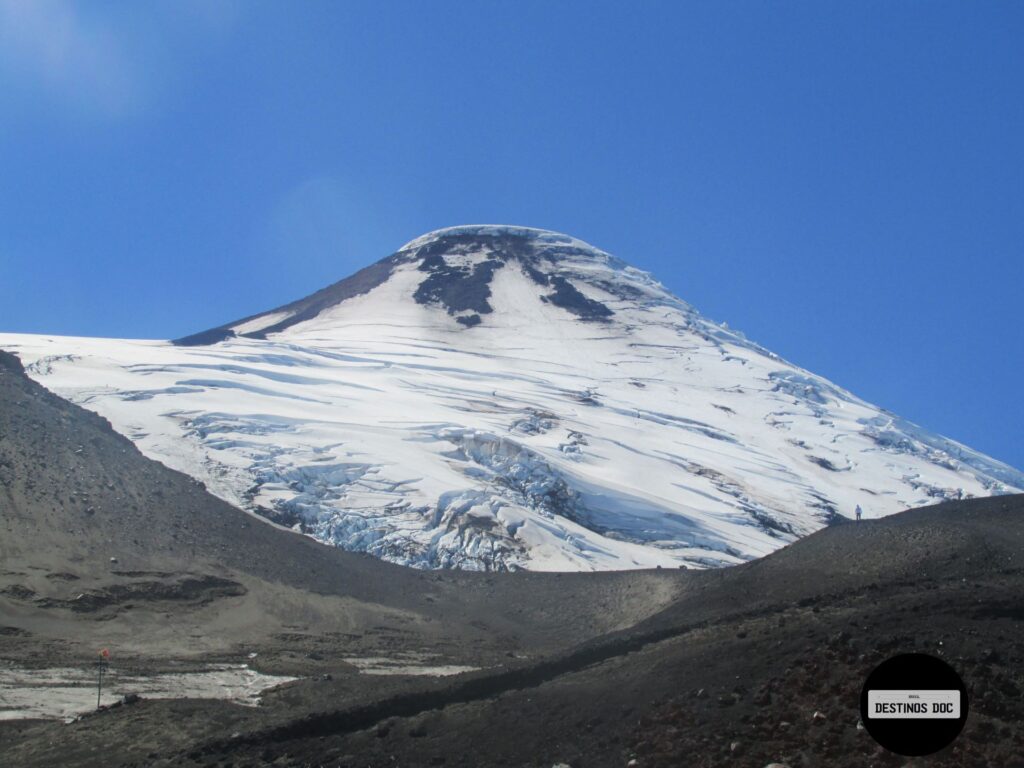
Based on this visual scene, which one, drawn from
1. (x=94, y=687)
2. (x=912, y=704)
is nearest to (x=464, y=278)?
(x=94, y=687)

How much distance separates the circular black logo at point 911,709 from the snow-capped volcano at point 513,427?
1470 inches

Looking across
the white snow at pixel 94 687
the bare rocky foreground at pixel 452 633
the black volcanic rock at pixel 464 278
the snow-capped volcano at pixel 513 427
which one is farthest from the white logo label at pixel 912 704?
the black volcanic rock at pixel 464 278

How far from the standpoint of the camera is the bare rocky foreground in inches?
588

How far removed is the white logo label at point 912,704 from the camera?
26.3 ft

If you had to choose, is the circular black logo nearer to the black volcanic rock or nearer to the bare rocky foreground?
the bare rocky foreground

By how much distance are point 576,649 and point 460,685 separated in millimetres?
3962

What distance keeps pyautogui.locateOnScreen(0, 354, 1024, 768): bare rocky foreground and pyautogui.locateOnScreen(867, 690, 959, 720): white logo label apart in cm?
444

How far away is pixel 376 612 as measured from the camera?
1401 inches

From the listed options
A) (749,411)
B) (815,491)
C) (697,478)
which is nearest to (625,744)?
(697,478)

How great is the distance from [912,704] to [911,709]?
0.04 meters

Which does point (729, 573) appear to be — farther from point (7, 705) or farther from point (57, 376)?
point (57, 376)

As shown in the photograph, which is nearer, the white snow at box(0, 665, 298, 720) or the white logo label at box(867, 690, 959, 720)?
the white logo label at box(867, 690, 959, 720)

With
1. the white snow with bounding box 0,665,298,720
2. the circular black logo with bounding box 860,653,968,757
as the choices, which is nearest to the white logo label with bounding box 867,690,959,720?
the circular black logo with bounding box 860,653,968,757

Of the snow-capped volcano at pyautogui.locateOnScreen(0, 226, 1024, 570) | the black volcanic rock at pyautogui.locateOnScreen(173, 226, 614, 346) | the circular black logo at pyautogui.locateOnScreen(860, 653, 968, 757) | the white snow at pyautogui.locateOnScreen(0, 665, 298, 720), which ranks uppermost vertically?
the black volcanic rock at pyautogui.locateOnScreen(173, 226, 614, 346)
